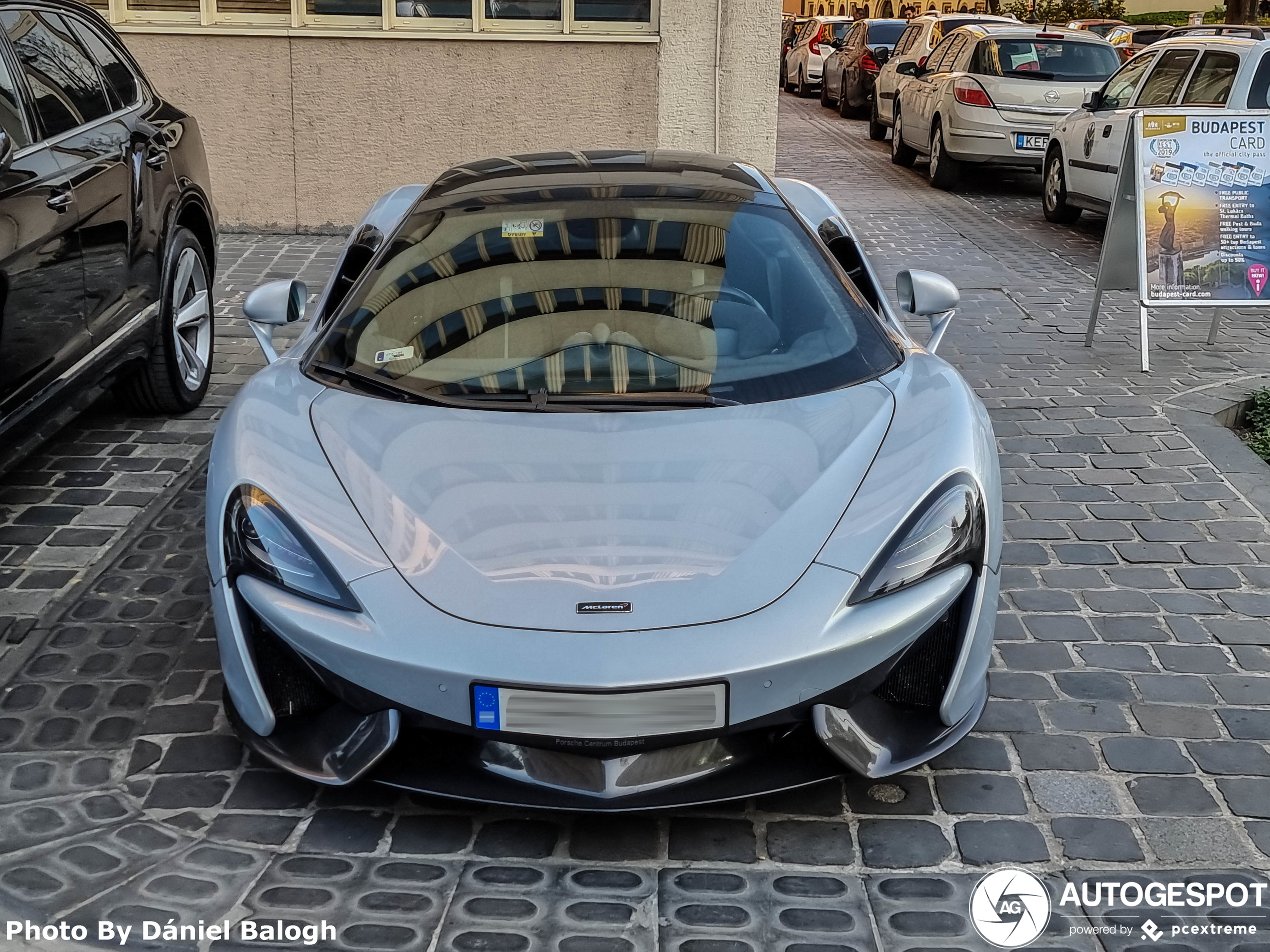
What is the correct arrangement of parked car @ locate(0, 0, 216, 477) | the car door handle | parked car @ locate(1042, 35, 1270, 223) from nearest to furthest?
parked car @ locate(0, 0, 216, 477), the car door handle, parked car @ locate(1042, 35, 1270, 223)

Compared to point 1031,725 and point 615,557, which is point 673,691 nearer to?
point 615,557

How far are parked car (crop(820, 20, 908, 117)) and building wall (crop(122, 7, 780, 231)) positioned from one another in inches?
460

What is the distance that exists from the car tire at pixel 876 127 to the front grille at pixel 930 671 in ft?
53.2

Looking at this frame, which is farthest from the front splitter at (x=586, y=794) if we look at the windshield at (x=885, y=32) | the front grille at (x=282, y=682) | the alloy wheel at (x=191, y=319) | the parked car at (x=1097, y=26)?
the parked car at (x=1097, y=26)

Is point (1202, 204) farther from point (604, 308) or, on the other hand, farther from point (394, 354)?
point (394, 354)

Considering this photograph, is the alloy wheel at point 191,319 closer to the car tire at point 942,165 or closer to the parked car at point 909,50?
the car tire at point 942,165

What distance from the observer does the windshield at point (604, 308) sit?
3674mm

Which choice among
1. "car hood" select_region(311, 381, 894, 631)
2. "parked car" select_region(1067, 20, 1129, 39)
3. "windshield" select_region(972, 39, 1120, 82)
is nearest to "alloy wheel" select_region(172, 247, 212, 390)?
"car hood" select_region(311, 381, 894, 631)

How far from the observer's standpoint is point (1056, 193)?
11.9m

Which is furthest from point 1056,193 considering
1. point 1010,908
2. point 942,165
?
point 1010,908

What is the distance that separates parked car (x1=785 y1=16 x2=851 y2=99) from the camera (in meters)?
26.7

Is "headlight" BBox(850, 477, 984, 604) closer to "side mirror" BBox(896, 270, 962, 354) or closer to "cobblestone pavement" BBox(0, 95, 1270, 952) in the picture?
"cobblestone pavement" BBox(0, 95, 1270, 952)

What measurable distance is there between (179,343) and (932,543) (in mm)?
4141

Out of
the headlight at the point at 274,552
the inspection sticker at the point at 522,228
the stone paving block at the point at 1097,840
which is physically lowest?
the stone paving block at the point at 1097,840
